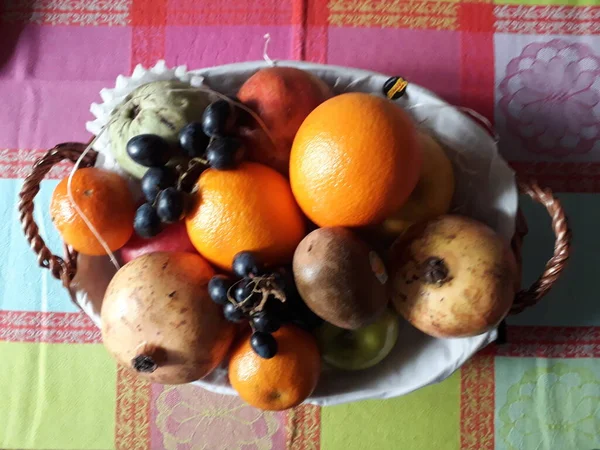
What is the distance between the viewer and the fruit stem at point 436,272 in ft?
1.74

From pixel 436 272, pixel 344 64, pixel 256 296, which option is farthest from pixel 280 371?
pixel 344 64

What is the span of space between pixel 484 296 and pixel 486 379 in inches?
10.7

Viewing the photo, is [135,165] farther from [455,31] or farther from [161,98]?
[455,31]

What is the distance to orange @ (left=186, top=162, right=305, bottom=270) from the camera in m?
0.54

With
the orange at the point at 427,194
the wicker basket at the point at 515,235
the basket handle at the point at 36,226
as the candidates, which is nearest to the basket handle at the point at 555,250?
the wicker basket at the point at 515,235

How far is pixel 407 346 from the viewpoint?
657 mm

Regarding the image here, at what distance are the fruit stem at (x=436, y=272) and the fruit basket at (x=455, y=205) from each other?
0.12m

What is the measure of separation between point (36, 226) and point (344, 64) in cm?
48

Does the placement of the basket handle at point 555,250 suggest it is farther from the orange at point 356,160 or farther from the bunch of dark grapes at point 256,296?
the bunch of dark grapes at point 256,296

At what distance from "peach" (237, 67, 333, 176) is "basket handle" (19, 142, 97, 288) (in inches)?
9.2

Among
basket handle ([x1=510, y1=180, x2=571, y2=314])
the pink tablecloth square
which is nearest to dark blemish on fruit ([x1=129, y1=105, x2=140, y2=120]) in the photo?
the pink tablecloth square

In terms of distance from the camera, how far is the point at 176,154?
0.58m

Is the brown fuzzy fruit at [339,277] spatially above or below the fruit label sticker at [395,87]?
below

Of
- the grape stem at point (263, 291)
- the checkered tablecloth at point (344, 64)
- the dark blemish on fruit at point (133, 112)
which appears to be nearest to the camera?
the grape stem at point (263, 291)
